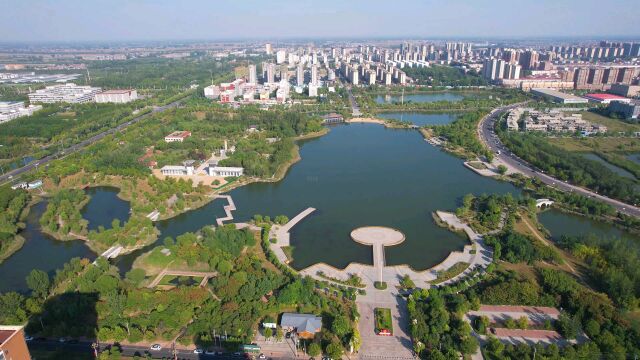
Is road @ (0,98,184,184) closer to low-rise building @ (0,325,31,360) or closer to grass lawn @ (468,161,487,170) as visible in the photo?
low-rise building @ (0,325,31,360)

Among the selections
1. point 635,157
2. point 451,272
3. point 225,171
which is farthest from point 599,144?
point 225,171

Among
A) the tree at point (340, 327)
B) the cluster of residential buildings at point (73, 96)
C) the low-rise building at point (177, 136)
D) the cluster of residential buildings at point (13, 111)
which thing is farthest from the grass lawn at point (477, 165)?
the cluster of residential buildings at point (13, 111)

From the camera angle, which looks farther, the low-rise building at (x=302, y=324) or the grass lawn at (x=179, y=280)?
the grass lawn at (x=179, y=280)

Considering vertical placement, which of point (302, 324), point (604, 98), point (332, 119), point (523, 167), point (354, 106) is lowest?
point (302, 324)

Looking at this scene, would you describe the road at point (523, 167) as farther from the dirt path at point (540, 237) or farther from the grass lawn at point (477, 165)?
the dirt path at point (540, 237)

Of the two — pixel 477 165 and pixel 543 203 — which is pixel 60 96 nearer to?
pixel 477 165
